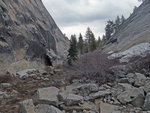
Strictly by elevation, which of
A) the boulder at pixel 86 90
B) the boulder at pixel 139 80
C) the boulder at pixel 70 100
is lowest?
the boulder at pixel 70 100

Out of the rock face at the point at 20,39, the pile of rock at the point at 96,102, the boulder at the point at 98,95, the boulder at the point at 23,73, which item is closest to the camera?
the pile of rock at the point at 96,102

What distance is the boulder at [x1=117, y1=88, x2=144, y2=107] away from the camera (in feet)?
27.4

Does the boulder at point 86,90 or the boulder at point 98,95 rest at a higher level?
the boulder at point 86,90

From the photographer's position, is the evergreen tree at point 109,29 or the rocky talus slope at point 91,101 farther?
the evergreen tree at point 109,29

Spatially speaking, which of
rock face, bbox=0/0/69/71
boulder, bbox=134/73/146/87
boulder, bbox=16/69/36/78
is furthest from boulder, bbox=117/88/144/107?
rock face, bbox=0/0/69/71

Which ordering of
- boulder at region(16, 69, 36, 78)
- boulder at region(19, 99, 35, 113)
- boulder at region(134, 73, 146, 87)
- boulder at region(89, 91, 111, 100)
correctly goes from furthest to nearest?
boulder at region(16, 69, 36, 78) → boulder at region(134, 73, 146, 87) → boulder at region(89, 91, 111, 100) → boulder at region(19, 99, 35, 113)

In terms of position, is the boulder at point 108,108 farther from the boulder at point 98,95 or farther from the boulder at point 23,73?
the boulder at point 23,73

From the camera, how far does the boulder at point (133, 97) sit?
8359 mm

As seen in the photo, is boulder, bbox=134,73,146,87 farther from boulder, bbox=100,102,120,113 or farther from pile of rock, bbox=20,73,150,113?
boulder, bbox=100,102,120,113

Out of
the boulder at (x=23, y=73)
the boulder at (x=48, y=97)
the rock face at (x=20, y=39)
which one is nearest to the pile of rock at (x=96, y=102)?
the boulder at (x=48, y=97)

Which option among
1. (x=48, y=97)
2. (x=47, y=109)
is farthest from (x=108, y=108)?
(x=48, y=97)

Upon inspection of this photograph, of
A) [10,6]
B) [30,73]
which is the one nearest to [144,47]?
[30,73]

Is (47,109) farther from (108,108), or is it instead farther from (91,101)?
(91,101)

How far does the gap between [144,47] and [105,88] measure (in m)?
15.7
